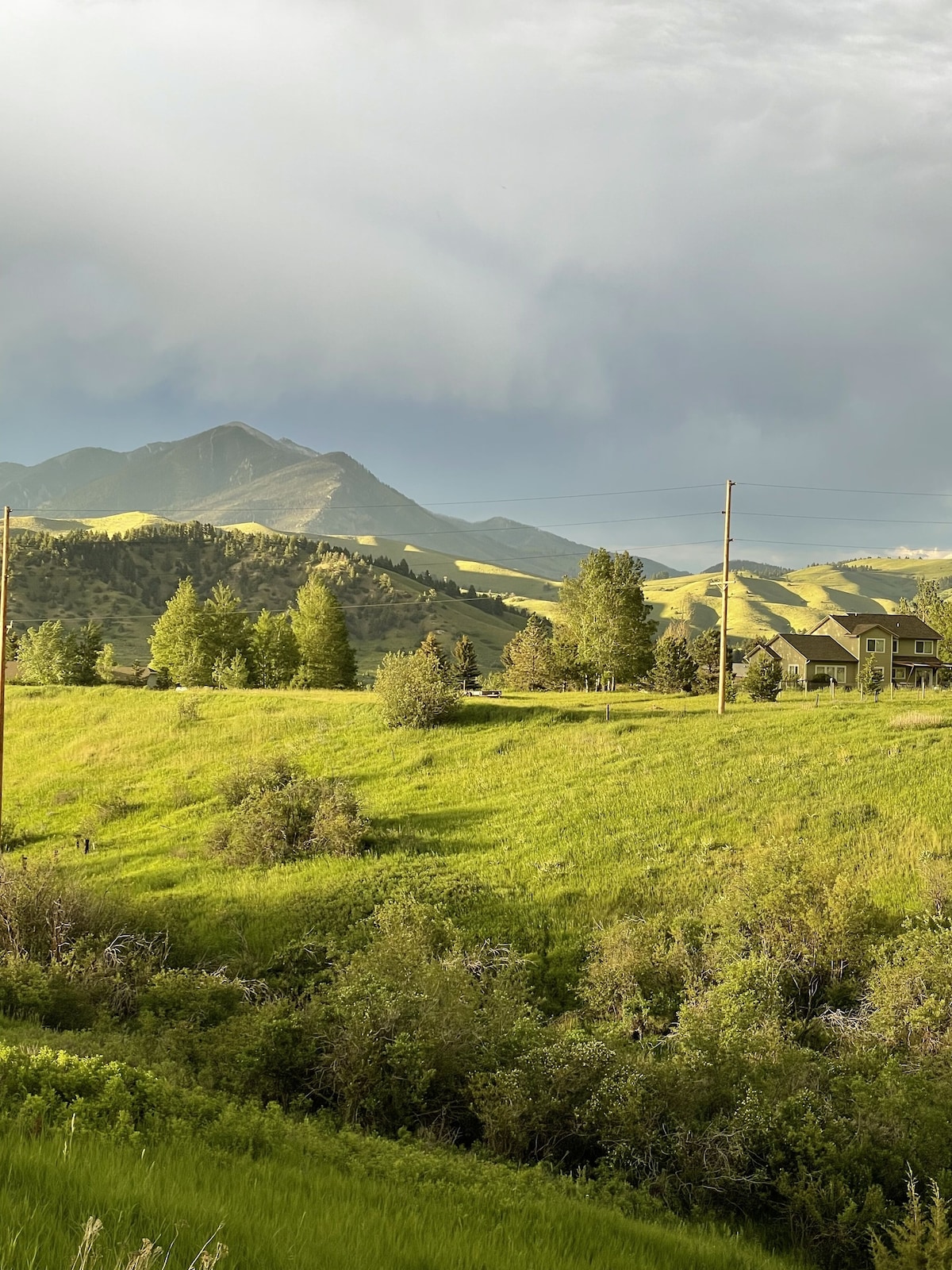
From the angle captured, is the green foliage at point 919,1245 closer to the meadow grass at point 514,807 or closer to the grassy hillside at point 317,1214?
the grassy hillside at point 317,1214

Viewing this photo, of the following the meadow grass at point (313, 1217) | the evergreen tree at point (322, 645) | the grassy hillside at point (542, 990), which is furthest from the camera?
the evergreen tree at point (322, 645)

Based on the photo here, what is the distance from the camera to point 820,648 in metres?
97.6

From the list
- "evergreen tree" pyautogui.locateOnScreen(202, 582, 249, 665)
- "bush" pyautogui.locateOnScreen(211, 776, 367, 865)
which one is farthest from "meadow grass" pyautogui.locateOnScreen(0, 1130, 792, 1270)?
"evergreen tree" pyautogui.locateOnScreen(202, 582, 249, 665)

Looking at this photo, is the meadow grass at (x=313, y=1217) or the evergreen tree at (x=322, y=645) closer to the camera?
the meadow grass at (x=313, y=1217)

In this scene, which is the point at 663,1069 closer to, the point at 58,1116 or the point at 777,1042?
the point at 777,1042

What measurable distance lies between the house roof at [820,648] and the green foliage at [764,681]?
10.6 meters

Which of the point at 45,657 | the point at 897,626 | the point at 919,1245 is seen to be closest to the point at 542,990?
the point at 919,1245

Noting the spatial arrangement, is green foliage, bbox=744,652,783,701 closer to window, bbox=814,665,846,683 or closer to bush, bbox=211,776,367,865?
window, bbox=814,665,846,683

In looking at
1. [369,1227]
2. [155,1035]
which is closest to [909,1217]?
[369,1227]

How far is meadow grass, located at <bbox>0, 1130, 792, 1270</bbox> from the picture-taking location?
4.32 metres

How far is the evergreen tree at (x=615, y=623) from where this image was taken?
63562 mm

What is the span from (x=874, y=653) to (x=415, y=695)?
74624mm

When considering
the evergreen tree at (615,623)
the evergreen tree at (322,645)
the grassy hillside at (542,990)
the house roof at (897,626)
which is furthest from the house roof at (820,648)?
the grassy hillside at (542,990)

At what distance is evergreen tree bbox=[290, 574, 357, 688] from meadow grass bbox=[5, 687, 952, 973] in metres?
28.4
